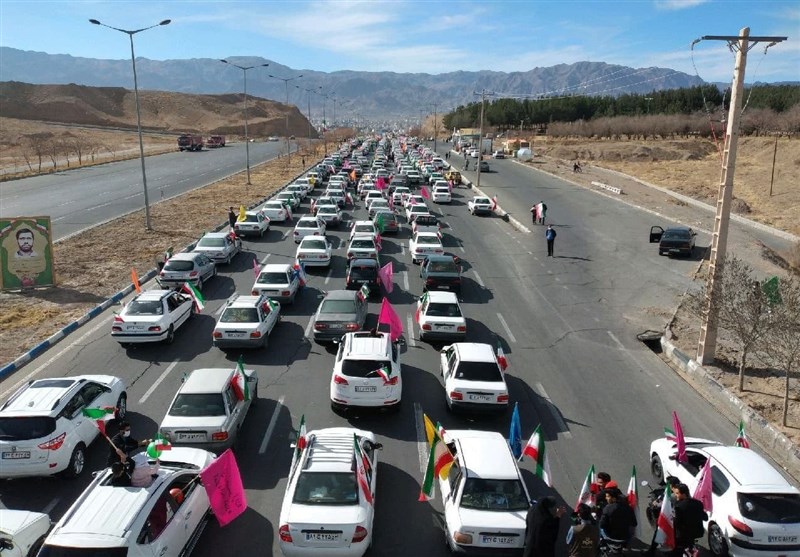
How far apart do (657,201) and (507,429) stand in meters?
45.0

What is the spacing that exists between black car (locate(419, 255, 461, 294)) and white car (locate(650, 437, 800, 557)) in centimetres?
1335

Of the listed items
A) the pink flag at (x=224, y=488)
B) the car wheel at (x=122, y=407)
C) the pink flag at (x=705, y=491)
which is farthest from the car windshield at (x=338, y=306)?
the pink flag at (x=705, y=491)

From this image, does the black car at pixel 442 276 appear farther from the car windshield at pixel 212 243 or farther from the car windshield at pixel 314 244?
the car windshield at pixel 212 243

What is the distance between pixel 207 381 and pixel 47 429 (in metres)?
2.86

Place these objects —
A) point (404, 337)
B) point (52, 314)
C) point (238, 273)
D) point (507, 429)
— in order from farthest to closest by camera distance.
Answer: point (238, 273) < point (52, 314) < point (404, 337) < point (507, 429)

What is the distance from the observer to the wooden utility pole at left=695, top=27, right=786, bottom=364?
15508 mm

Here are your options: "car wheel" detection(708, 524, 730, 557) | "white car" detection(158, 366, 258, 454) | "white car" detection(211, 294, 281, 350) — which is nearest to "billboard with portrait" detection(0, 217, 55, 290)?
"white car" detection(211, 294, 281, 350)

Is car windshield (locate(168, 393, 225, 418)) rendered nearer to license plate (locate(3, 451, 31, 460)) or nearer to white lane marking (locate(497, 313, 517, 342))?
license plate (locate(3, 451, 31, 460))

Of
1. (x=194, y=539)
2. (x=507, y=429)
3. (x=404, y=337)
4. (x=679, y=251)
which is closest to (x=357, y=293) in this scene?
(x=404, y=337)

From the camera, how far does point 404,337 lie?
62.4 ft

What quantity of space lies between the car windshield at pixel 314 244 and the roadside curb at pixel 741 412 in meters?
14.3

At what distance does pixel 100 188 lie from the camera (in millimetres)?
52312

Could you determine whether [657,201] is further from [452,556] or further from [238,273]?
[452,556]

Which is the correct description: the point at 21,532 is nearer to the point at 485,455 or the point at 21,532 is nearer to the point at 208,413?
the point at 208,413
